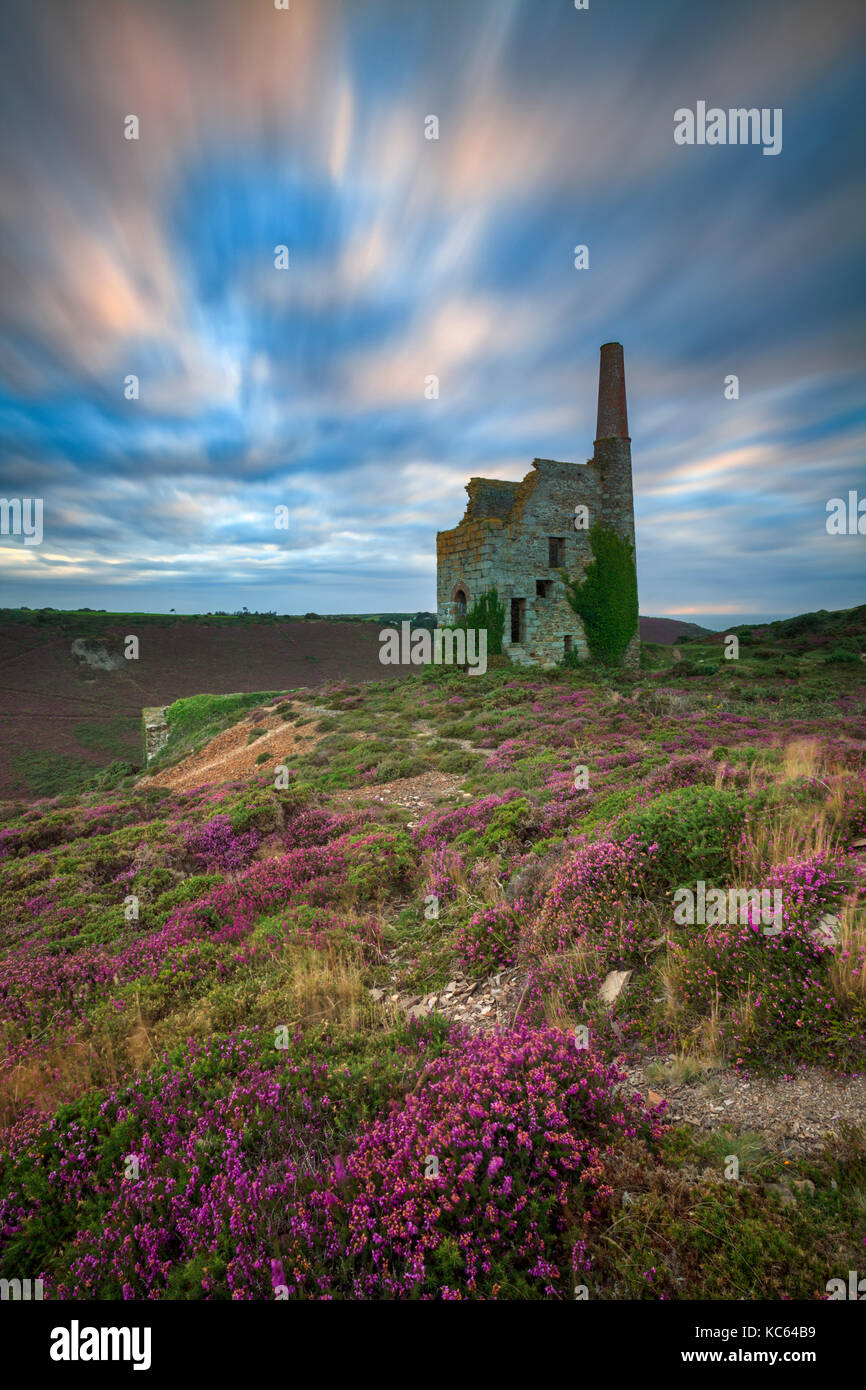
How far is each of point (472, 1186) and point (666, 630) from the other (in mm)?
65661

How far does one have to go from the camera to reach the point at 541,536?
26.8 m

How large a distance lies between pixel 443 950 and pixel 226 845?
573 cm

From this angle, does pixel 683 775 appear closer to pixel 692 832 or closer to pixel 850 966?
pixel 692 832

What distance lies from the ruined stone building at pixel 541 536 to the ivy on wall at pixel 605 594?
38 centimetres

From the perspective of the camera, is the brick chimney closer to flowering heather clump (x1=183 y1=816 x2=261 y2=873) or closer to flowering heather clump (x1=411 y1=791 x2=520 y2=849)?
flowering heather clump (x1=411 y1=791 x2=520 y2=849)

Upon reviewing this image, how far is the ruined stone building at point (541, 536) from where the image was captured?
26.1 meters

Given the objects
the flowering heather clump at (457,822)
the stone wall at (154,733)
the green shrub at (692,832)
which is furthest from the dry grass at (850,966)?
the stone wall at (154,733)

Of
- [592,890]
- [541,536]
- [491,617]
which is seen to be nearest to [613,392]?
[541,536]

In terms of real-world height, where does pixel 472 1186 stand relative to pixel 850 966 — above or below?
below

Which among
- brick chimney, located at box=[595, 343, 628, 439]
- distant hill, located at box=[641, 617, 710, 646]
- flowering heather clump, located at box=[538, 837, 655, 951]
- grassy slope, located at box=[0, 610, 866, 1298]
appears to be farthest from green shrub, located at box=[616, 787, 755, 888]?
distant hill, located at box=[641, 617, 710, 646]

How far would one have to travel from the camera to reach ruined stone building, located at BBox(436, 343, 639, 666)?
2609 centimetres

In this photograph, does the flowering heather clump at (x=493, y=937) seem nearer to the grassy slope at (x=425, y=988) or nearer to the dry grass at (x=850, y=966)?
the grassy slope at (x=425, y=988)
